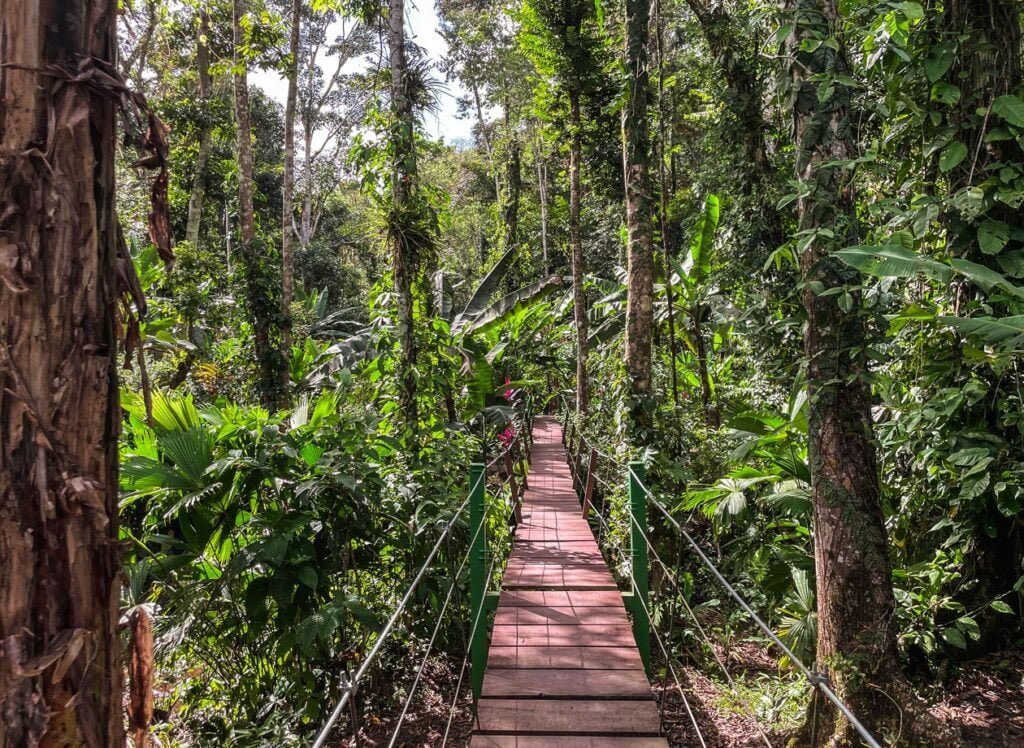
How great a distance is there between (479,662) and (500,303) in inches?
326

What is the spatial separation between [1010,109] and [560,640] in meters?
3.90

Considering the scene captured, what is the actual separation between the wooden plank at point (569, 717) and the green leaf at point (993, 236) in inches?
118

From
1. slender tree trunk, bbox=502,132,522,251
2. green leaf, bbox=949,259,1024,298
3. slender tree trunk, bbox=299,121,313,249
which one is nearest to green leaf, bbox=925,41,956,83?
green leaf, bbox=949,259,1024,298

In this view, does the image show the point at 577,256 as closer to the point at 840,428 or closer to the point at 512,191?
the point at 840,428

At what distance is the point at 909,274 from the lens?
8.69 ft

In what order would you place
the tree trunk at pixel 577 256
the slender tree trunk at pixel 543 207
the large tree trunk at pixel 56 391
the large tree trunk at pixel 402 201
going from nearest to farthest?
1. the large tree trunk at pixel 56 391
2. the large tree trunk at pixel 402 201
3. the tree trunk at pixel 577 256
4. the slender tree trunk at pixel 543 207

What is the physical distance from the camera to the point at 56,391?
1293mm

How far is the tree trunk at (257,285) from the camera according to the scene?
28.3 feet

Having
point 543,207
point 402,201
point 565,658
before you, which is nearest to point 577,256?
point 402,201

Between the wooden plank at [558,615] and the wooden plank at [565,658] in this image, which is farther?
the wooden plank at [558,615]

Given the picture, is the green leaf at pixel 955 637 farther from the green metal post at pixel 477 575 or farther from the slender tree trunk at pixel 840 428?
the green metal post at pixel 477 575

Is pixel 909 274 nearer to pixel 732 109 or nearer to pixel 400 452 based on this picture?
pixel 400 452

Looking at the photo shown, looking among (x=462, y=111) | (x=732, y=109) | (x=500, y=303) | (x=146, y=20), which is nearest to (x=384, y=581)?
(x=732, y=109)

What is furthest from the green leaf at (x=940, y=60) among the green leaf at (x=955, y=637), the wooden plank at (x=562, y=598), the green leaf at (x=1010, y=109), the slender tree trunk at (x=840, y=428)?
the wooden plank at (x=562, y=598)
